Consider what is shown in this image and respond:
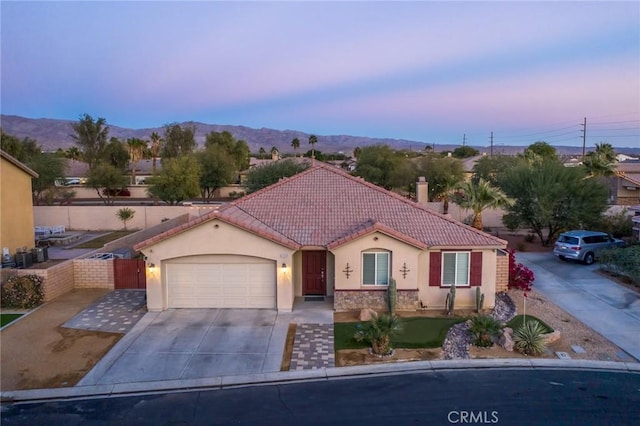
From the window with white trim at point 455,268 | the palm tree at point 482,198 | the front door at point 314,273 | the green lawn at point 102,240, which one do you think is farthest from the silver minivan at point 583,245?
the green lawn at point 102,240

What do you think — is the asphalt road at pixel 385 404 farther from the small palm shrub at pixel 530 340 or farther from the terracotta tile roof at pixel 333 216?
the terracotta tile roof at pixel 333 216

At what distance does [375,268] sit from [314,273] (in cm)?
275

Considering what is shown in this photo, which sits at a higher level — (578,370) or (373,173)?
(373,173)

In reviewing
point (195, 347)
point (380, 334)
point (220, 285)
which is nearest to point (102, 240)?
point (220, 285)

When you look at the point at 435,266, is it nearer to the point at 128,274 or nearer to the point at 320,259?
the point at 320,259

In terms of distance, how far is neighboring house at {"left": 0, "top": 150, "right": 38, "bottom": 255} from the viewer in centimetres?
2449

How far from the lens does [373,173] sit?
4856cm

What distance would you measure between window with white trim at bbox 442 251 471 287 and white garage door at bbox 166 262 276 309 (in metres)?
6.47

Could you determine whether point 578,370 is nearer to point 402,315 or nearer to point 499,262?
point 402,315

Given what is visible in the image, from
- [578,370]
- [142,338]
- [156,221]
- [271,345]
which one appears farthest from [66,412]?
[156,221]

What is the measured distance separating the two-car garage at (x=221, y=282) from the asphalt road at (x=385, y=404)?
20.7 feet

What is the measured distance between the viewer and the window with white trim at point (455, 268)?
61.5 ft

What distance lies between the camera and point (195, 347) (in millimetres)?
15195

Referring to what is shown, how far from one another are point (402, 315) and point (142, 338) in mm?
8967
